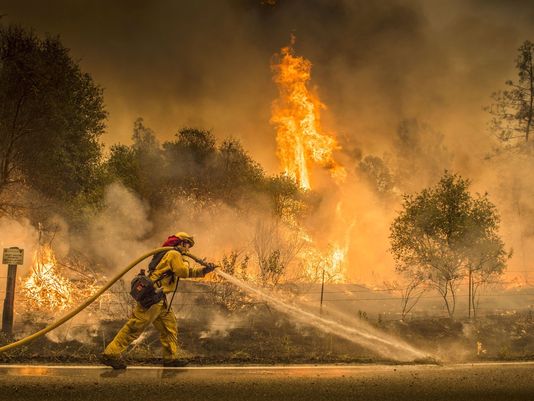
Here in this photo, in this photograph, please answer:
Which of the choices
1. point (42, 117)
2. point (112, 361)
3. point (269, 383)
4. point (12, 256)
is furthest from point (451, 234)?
point (42, 117)

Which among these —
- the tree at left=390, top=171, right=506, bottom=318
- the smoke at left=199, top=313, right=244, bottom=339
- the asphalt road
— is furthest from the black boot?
the tree at left=390, top=171, right=506, bottom=318

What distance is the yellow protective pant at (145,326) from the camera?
21.0 ft

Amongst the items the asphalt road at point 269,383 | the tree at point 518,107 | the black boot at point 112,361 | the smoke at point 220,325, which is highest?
the tree at point 518,107

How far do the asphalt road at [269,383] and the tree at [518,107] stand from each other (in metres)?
23.0

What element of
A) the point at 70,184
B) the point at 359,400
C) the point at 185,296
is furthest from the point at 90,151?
the point at 359,400

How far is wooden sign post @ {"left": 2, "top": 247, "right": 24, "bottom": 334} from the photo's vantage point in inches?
357

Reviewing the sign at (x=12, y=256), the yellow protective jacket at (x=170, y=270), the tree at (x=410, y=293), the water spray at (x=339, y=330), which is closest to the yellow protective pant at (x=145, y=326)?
the yellow protective jacket at (x=170, y=270)

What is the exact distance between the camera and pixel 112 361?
626cm

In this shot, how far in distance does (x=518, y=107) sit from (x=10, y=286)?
87.9ft

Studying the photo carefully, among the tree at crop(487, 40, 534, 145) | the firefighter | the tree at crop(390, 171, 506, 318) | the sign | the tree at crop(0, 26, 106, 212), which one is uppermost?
the tree at crop(487, 40, 534, 145)

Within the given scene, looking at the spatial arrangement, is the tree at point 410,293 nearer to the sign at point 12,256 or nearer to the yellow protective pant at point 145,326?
the yellow protective pant at point 145,326

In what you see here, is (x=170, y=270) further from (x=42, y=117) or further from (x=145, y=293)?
(x=42, y=117)

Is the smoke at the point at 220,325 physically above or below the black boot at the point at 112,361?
→ above

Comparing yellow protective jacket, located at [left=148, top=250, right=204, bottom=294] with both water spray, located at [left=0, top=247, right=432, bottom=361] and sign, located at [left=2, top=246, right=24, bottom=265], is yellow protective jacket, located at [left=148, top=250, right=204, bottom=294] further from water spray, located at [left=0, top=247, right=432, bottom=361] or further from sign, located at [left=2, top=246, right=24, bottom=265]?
sign, located at [left=2, top=246, right=24, bottom=265]
